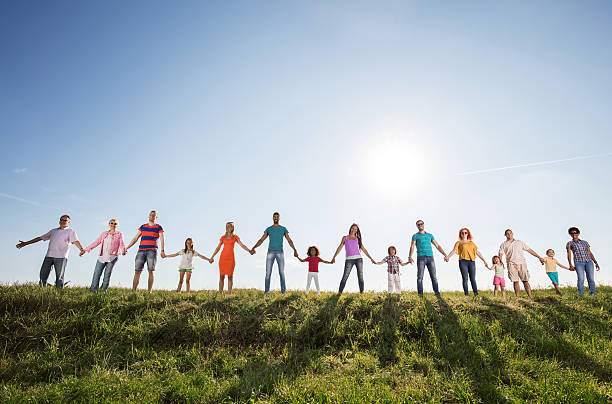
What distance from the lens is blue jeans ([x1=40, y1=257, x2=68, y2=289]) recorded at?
42.8ft

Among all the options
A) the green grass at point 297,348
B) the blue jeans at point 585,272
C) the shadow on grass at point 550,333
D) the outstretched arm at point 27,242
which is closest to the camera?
the green grass at point 297,348

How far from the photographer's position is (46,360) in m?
8.74

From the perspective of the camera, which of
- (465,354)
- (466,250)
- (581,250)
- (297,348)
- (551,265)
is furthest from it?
(551,265)

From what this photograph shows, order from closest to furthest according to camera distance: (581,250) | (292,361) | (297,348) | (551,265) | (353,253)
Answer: (292,361), (297,348), (353,253), (581,250), (551,265)

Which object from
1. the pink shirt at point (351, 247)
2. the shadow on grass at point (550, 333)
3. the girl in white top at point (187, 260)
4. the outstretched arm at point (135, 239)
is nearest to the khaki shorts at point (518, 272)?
the shadow on grass at point (550, 333)

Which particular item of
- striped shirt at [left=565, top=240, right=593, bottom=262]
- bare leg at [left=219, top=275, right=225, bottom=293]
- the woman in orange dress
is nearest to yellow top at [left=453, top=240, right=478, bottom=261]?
striped shirt at [left=565, top=240, right=593, bottom=262]

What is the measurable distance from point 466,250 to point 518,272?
8.49ft

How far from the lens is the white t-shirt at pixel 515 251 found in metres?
14.7

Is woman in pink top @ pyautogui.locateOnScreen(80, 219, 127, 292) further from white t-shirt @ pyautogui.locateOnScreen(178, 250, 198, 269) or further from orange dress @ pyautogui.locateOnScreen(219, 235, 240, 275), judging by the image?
orange dress @ pyautogui.locateOnScreen(219, 235, 240, 275)

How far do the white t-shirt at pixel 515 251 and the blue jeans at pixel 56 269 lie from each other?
708 inches

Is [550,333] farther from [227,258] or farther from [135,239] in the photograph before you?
[135,239]

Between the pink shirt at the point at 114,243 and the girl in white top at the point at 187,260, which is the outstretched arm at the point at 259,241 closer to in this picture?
the girl in white top at the point at 187,260

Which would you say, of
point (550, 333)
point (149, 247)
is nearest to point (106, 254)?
point (149, 247)

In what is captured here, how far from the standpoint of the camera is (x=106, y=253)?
→ 43.7 ft
